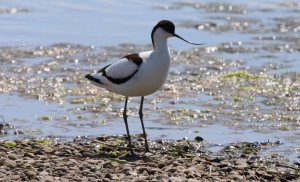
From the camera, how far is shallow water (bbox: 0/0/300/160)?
12.2m

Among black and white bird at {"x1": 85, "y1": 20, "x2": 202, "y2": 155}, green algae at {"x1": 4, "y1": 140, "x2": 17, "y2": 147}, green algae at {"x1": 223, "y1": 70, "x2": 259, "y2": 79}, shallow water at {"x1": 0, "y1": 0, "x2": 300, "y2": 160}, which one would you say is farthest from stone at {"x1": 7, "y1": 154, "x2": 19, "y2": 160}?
green algae at {"x1": 223, "y1": 70, "x2": 259, "y2": 79}

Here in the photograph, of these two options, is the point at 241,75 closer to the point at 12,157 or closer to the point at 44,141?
the point at 44,141

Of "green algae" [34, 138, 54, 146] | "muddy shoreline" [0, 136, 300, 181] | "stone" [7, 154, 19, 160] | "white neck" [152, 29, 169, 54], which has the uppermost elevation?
"white neck" [152, 29, 169, 54]

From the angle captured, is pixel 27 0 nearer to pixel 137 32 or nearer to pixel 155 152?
pixel 137 32

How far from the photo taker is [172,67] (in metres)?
16.0

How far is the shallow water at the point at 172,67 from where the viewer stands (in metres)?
12.2

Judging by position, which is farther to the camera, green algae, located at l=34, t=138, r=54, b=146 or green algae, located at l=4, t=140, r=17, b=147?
green algae, located at l=34, t=138, r=54, b=146

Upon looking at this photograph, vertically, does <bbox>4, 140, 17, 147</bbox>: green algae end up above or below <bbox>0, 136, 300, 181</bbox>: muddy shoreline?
above

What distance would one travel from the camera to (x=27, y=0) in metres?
22.5

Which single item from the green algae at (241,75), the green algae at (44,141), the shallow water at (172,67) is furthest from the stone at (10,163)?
the green algae at (241,75)

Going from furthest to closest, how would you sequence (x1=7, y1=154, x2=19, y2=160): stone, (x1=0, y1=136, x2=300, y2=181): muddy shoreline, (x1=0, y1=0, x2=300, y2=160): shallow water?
(x1=0, y1=0, x2=300, y2=160): shallow water < (x1=7, y1=154, x2=19, y2=160): stone < (x1=0, y1=136, x2=300, y2=181): muddy shoreline

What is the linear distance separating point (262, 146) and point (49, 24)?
29.7 feet

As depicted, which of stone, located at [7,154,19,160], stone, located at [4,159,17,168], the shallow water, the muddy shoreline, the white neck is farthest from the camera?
the shallow water

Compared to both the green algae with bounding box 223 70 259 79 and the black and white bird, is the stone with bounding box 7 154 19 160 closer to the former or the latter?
the black and white bird
